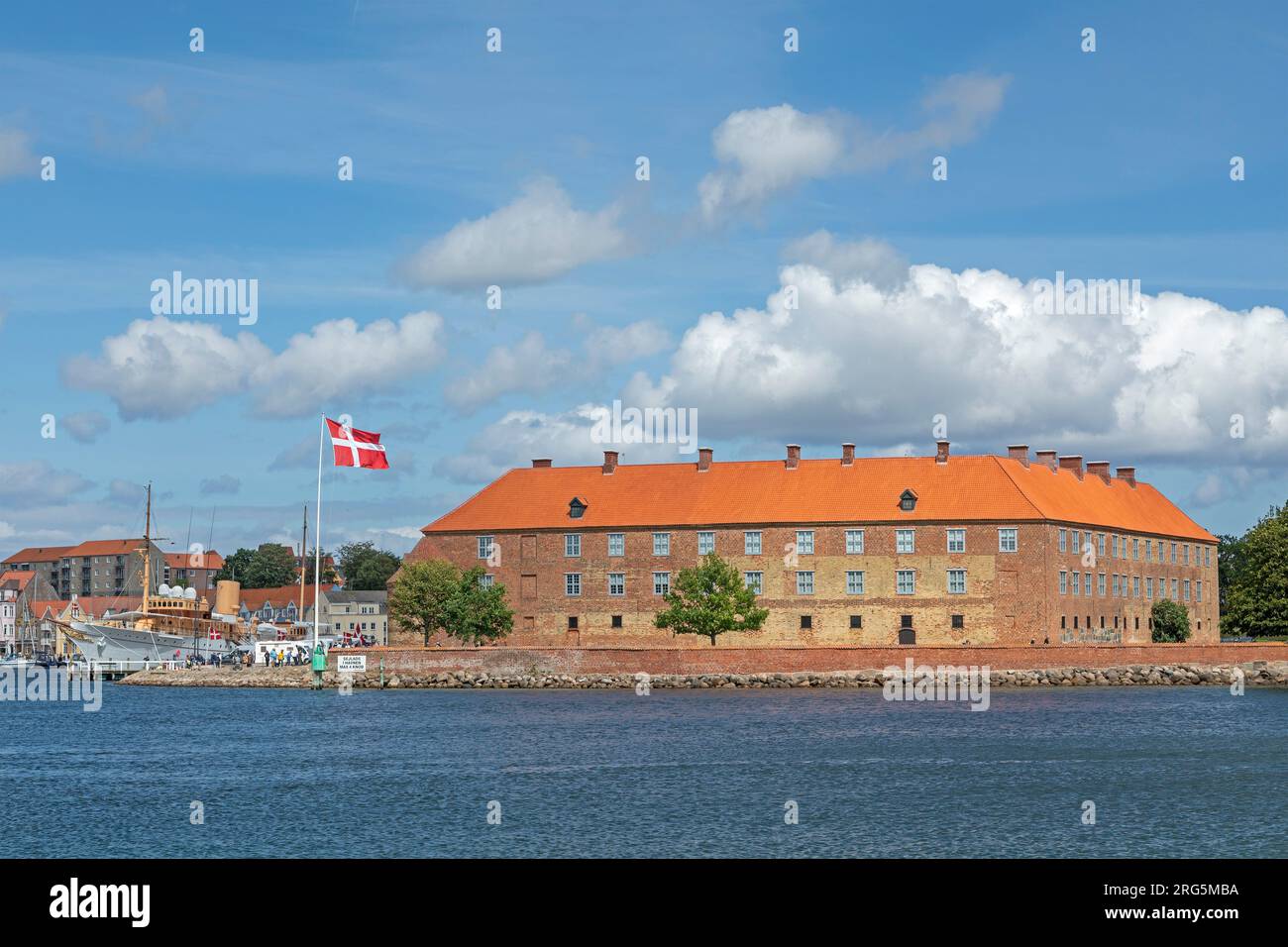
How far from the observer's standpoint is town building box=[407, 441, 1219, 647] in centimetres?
6962

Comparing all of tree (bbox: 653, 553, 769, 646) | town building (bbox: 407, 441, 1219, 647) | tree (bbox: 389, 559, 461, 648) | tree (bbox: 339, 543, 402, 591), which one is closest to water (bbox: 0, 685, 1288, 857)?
tree (bbox: 653, 553, 769, 646)

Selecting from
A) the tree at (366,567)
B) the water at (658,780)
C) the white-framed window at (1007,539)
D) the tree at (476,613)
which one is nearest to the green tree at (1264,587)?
the white-framed window at (1007,539)

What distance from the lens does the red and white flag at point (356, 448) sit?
52.9m

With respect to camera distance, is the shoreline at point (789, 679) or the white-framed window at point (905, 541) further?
the white-framed window at point (905, 541)

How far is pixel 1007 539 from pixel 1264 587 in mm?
13577

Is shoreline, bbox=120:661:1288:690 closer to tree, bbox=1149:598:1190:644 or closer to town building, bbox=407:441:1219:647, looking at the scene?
town building, bbox=407:441:1219:647

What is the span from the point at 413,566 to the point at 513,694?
586 inches

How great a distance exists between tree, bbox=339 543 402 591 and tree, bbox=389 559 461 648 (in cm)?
8114

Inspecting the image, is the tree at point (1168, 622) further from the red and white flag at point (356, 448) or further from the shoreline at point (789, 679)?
the red and white flag at point (356, 448)

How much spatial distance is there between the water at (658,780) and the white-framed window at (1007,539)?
1679 centimetres

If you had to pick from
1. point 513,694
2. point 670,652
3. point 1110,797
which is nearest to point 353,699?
point 513,694
